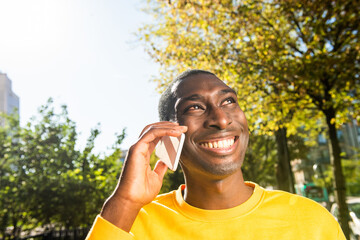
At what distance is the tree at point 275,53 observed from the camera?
8.80 metres

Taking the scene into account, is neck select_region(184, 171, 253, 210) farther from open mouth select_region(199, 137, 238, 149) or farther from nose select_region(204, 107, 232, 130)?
nose select_region(204, 107, 232, 130)

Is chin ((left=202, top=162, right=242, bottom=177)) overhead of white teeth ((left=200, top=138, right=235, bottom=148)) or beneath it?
beneath

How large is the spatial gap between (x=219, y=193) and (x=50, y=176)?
7157 mm

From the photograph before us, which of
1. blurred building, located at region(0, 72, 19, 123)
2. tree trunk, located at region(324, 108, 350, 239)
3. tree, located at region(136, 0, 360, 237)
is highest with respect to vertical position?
blurred building, located at region(0, 72, 19, 123)

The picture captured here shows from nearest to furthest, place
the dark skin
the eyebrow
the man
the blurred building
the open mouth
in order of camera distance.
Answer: the man → the dark skin → the open mouth → the eyebrow → the blurred building

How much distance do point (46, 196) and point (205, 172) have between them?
718cm

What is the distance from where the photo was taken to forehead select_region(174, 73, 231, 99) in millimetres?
2180

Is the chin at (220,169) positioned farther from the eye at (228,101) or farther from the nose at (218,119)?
the eye at (228,101)

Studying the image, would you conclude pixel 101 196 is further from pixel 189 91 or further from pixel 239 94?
pixel 189 91

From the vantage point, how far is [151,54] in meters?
11.4

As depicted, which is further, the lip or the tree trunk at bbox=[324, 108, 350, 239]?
the tree trunk at bbox=[324, 108, 350, 239]

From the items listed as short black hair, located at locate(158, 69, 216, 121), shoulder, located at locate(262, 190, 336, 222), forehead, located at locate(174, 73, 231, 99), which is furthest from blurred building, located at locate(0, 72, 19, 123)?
shoulder, located at locate(262, 190, 336, 222)

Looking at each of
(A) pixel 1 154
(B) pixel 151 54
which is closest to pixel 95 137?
(A) pixel 1 154

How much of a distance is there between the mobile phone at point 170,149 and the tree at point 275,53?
7.22 m
